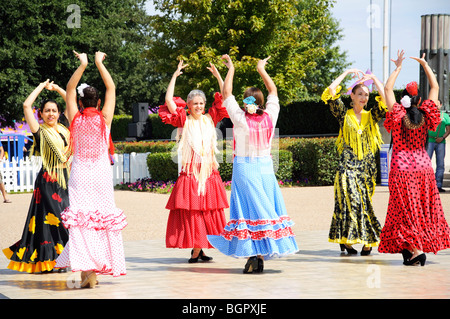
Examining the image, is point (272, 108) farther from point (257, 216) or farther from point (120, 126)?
point (120, 126)

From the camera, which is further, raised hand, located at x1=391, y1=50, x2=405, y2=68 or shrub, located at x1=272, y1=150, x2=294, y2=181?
shrub, located at x1=272, y1=150, x2=294, y2=181

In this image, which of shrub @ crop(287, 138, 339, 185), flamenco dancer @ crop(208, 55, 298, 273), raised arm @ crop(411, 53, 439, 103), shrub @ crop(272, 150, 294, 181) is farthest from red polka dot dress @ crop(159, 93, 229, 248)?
shrub @ crop(287, 138, 339, 185)

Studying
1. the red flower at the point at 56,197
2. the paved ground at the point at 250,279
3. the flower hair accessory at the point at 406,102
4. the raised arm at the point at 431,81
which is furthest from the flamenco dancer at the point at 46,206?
the raised arm at the point at 431,81

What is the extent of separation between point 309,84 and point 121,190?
3242cm

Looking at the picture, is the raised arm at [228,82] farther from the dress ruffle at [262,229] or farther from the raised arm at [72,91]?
the raised arm at [72,91]

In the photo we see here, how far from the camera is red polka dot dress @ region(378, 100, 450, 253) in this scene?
7508 mm

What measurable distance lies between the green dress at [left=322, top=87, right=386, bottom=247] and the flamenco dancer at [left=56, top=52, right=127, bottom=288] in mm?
2963

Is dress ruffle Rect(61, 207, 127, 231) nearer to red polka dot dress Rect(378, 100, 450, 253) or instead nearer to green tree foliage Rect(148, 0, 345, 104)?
red polka dot dress Rect(378, 100, 450, 253)

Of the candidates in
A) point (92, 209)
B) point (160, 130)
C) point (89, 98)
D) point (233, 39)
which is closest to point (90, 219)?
point (92, 209)

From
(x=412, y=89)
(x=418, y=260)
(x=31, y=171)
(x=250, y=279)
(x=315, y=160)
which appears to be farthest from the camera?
(x=31, y=171)

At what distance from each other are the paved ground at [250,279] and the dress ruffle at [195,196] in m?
0.66

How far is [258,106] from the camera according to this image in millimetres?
7309

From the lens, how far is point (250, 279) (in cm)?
682

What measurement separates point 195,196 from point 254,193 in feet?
3.78
